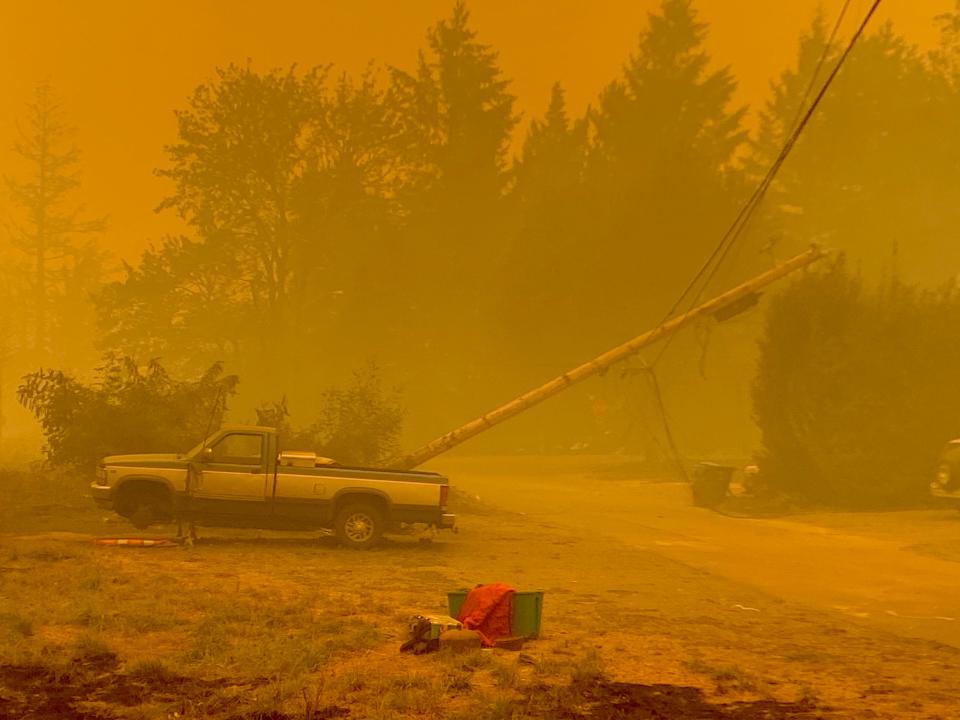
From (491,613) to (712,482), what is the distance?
57.9ft

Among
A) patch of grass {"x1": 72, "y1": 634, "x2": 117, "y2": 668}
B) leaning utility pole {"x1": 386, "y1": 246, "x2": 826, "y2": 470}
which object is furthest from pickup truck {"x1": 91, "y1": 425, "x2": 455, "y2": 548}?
leaning utility pole {"x1": 386, "y1": 246, "x2": 826, "y2": 470}

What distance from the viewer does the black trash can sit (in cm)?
2667

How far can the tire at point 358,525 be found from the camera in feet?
55.5

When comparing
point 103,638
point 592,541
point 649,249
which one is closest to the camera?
point 103,638

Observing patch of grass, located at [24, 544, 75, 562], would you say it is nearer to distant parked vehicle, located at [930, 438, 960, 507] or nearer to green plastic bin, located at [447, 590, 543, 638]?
green plastic bin, located at [447, 590, 543, 638]

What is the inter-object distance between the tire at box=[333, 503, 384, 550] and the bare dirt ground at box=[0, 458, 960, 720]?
37 centimetres

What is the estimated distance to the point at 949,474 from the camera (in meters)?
22.4

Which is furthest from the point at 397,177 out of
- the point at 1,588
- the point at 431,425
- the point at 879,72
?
the point at 1,588

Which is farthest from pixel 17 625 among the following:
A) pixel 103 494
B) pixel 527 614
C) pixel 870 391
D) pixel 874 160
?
pixel 874 160

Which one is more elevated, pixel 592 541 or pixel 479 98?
pixel 479 98

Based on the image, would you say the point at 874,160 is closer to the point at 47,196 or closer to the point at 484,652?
the point at 484,652

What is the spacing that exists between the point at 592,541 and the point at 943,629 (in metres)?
8.24

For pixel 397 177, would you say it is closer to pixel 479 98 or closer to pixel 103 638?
pixel 479 98

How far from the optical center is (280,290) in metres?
58.3
